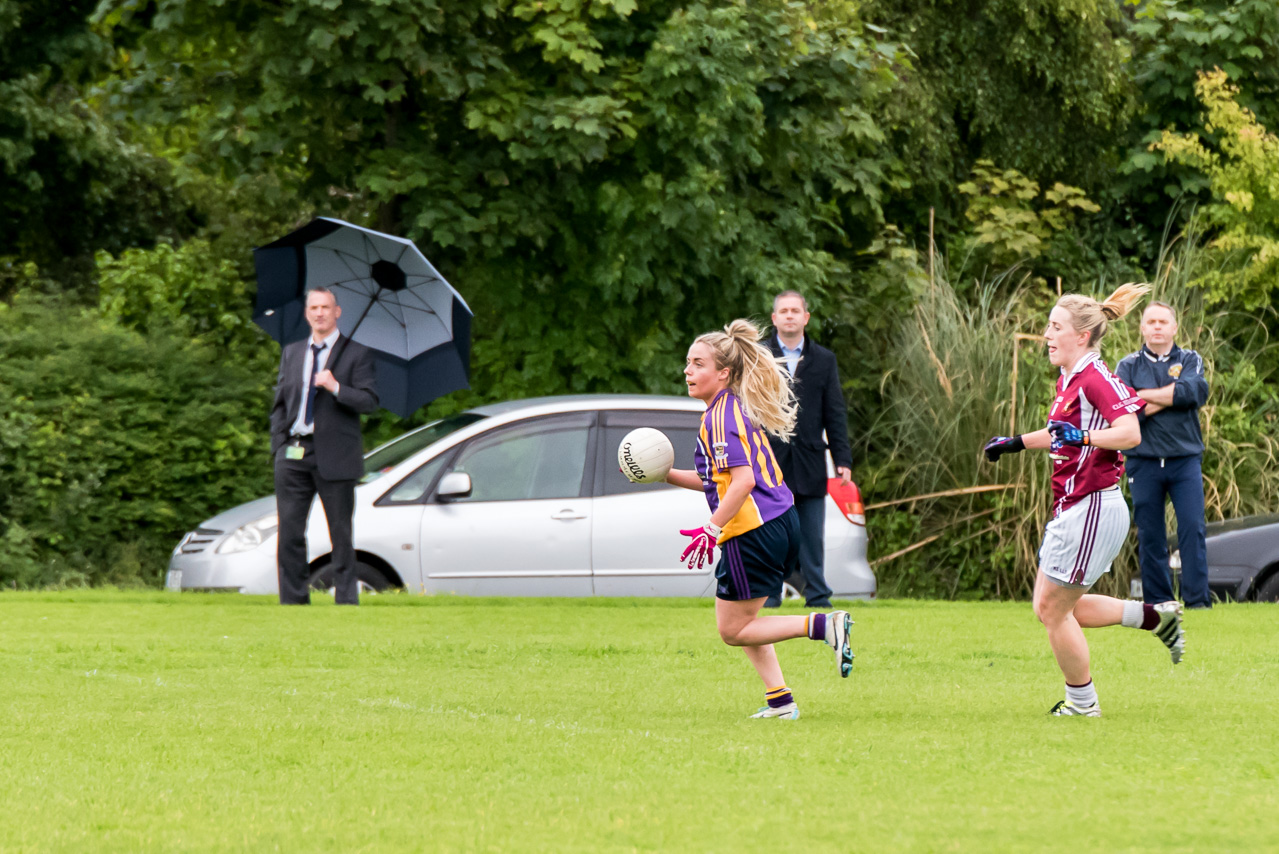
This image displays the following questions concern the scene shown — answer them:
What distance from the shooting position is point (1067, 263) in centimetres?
1861

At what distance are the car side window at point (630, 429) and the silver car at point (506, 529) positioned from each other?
0.02 metres

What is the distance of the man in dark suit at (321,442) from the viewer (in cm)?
1123

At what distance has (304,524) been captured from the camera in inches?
448

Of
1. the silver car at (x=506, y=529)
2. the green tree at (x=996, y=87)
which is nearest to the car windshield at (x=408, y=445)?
the silver car at (x=506, y=529)

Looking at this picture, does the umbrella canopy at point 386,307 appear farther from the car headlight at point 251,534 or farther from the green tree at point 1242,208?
the green tree at point 1242,208

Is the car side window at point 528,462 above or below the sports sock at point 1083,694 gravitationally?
above

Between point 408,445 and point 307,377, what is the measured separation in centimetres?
145

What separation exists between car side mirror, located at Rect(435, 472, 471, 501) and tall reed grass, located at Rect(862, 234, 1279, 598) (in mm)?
4741

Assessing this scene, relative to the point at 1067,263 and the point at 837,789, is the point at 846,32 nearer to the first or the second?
the point at 1067,263

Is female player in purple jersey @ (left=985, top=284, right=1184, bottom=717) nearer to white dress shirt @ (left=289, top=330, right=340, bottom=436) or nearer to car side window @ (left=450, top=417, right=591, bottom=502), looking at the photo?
white dress shirt @ (left=289, top=330, right=340, bottom=436)

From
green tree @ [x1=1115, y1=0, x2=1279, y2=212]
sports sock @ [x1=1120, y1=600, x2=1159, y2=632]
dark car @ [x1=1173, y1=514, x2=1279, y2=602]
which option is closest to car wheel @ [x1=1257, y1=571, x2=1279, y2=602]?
dark car @ [x1=1173, y1=514, x2=1279, y2=602]

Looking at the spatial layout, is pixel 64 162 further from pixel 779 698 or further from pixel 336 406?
pixel 779 698

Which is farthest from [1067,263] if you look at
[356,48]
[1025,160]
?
[356,48]

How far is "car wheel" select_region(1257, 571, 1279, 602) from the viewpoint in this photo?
1250 cm
